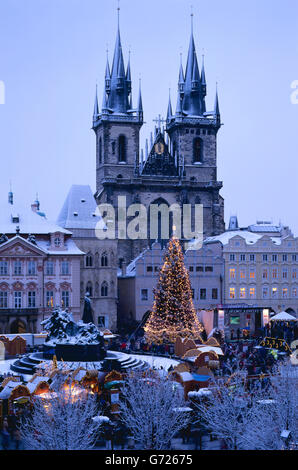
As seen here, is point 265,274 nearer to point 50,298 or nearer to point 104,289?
point 104,289

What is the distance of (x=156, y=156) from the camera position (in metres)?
81.2

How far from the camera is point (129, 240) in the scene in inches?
3004

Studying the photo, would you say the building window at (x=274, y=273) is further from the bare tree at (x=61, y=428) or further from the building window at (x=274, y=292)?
the bare tree at (x=61, y=428)

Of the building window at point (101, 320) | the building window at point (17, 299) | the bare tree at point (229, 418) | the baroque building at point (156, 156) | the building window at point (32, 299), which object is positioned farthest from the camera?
the baroque building at point (156, 156)

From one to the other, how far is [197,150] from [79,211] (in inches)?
936

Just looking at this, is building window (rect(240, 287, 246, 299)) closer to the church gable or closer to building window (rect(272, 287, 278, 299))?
building window (rect(272, 287, 278, 299))

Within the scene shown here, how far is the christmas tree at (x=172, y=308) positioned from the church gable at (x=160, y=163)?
3255cm

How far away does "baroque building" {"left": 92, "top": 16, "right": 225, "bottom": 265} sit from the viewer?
78.1 meters

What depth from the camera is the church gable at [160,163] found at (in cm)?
8100

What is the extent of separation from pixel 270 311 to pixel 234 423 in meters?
44.9

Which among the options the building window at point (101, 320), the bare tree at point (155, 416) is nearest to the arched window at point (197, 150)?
the building window at point (101, 320)

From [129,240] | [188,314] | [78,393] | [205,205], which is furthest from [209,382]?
[205,205]

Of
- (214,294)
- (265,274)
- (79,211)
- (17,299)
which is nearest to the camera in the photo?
(17,299)

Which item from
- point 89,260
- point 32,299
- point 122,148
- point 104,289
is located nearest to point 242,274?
point 104,289
